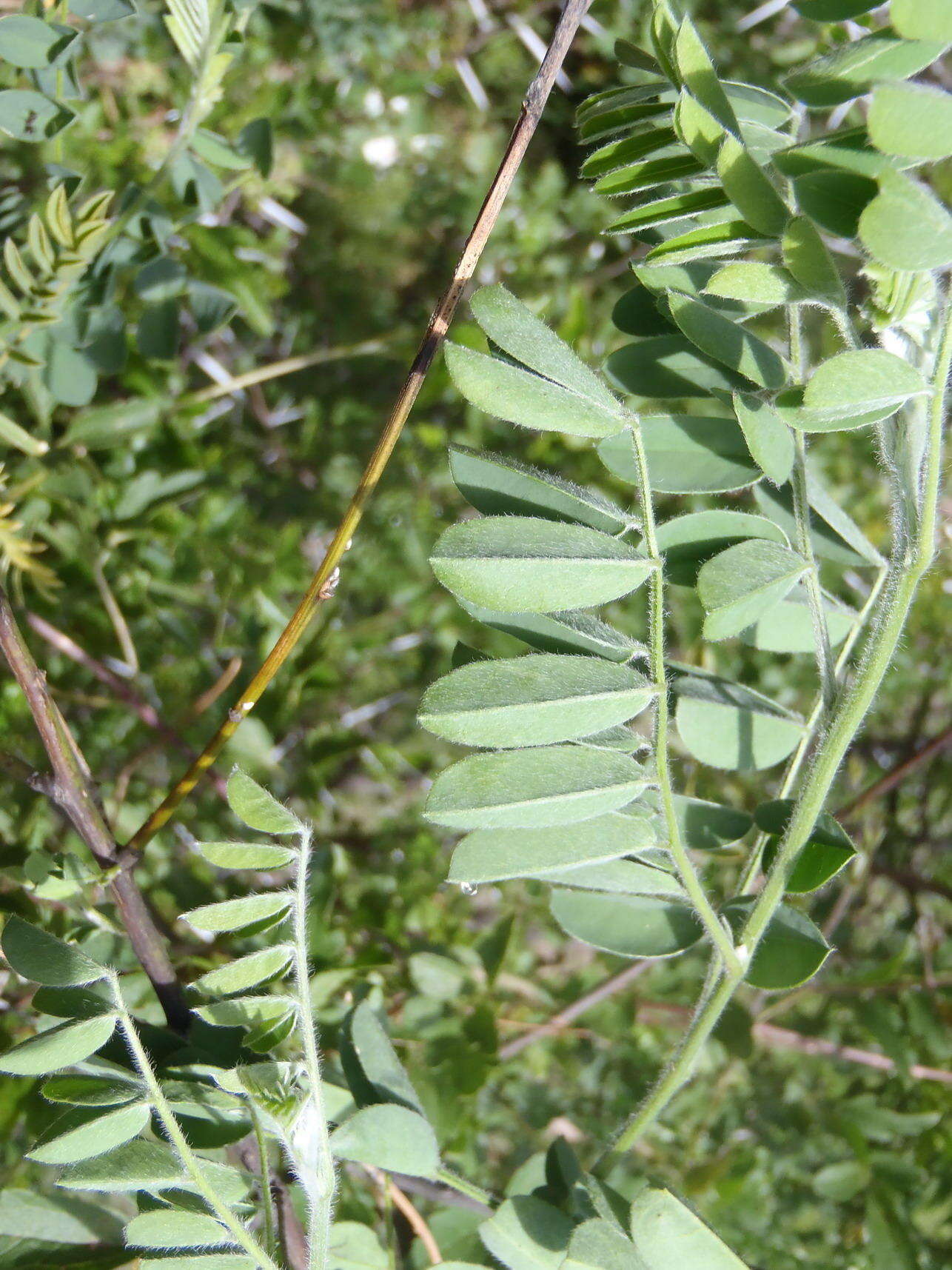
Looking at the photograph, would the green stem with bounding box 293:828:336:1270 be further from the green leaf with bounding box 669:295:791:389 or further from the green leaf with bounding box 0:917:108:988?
the green leaf with bounding box 669:295:791:389

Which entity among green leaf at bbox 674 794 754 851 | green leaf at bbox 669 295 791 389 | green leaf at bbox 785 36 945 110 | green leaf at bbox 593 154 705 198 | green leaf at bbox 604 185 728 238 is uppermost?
green leaf at bbox 785 36 945 110

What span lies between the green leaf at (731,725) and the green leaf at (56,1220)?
60 centimetres

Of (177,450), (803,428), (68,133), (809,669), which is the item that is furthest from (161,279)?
(809,669)

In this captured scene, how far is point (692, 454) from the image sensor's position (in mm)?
685

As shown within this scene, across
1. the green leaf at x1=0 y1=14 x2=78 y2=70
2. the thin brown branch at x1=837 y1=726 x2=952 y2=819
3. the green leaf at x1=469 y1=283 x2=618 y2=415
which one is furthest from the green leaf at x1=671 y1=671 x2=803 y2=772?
the green leaf at x1=0 y1=14 x2=78 y2=70

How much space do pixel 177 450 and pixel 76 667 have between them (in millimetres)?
313

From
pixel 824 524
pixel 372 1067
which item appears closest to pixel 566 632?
pixel 824 524

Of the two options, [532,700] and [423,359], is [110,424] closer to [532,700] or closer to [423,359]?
[423,359]

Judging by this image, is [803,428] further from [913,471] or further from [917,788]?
[917,788]

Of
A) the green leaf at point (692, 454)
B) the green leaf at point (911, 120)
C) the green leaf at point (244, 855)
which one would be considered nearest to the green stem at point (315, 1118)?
the green leaf at point (244, 855)

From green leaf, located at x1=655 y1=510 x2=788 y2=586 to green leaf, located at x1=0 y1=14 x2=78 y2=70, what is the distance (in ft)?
1.97

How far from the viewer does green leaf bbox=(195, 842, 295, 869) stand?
1.91 ft

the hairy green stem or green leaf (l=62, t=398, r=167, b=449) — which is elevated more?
green leaf (l=62, t=398, r=167, b=449)

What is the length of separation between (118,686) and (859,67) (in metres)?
0.97
